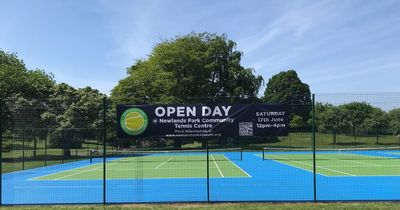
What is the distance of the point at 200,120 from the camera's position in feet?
40.4

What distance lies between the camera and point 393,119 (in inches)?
523

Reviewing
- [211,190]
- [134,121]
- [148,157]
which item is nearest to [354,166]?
[211,190]

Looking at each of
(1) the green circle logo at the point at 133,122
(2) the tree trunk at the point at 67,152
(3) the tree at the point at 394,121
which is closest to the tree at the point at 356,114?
(3) the tree at the point at 394,121

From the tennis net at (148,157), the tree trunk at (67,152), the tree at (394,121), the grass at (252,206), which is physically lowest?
the tennis net at (148,157)

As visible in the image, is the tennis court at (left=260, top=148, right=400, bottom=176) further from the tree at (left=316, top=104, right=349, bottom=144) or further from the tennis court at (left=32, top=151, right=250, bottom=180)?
the tennis court at (left=32, top=151, right=250, bottom=180)

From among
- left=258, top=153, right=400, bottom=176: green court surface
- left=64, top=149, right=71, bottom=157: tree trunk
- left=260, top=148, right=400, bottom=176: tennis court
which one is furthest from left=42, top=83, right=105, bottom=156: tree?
left=258, top=153, right=400, bottom=176: green court surface

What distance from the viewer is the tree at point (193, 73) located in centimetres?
6656

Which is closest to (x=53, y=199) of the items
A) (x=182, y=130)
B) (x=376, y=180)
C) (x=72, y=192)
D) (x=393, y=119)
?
(x=72, y=192)

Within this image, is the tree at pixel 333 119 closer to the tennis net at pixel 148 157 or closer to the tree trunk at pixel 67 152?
the tennis net at pixel 148 157

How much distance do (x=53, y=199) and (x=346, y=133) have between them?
29.3 ft

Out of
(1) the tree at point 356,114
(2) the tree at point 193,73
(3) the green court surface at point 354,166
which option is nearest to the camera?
(1) the tree at point 356,114

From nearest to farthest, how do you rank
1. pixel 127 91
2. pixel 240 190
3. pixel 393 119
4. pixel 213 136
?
pixel 213 136
pixel 393 119
pixel 240 190
pixel 127 91

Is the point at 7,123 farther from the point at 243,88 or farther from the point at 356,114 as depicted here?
the point at 243,88

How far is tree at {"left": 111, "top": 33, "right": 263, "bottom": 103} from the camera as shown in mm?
66562
